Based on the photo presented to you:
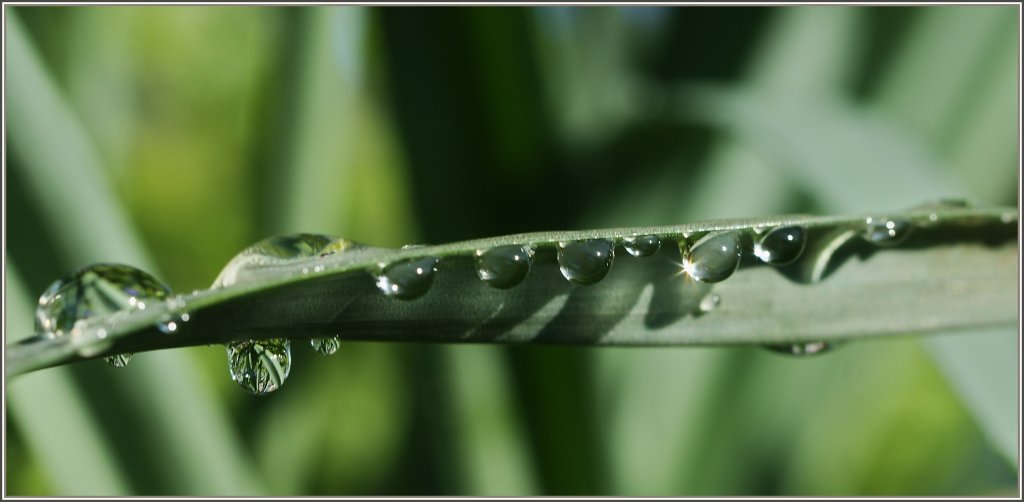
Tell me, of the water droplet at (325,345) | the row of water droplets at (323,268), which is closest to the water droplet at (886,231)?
the row of water droplets at (323,268)

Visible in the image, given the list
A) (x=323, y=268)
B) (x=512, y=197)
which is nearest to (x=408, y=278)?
(x=323, y=268)

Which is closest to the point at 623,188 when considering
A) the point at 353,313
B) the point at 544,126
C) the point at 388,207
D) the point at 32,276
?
the point at 544,126

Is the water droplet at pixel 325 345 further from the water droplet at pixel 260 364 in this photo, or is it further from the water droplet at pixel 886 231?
the water droplet at pixel 886 231

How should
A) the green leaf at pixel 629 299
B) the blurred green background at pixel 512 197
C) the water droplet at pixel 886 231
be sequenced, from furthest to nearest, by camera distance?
the blurred green background at pixel 512 197 → the water droplet at pixel 886 231 → the green leaf at pixel 629 299

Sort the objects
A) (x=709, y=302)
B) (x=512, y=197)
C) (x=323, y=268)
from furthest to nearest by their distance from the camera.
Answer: (x=512, y=197)
(x=709, y=302)
(x=323, y=268)

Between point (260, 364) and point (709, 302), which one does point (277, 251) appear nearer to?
point (260, 364)

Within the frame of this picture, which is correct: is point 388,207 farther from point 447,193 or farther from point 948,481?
point 948,481
